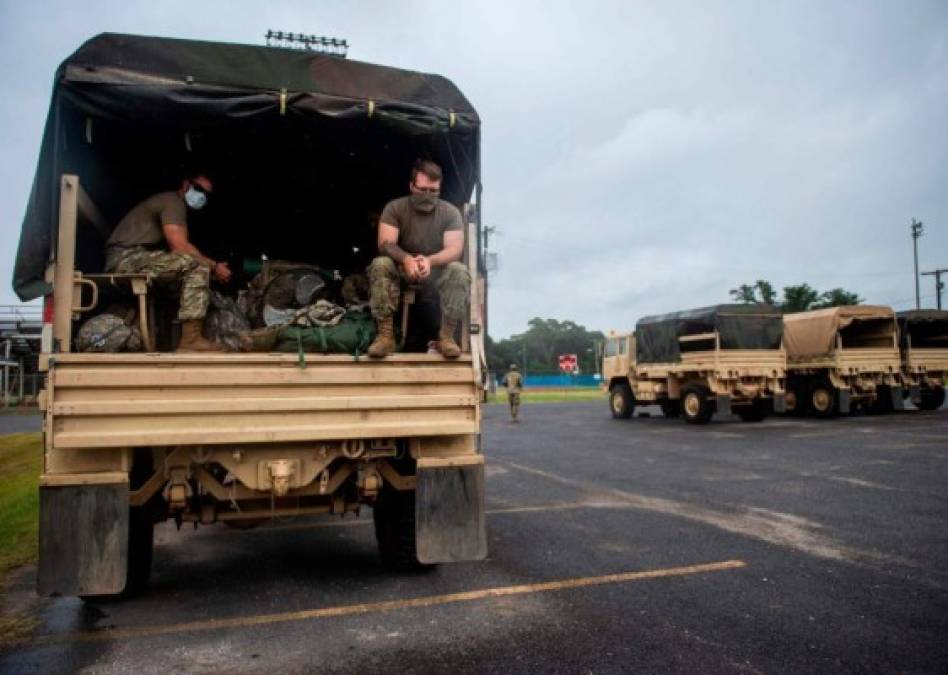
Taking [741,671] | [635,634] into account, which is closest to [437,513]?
[635,634]

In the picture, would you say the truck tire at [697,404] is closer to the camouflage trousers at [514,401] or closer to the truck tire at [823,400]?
the truck tire at [823,400]

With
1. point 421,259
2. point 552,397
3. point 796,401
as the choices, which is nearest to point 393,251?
point 421,259

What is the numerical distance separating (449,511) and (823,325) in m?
16.7

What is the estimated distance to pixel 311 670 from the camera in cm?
310

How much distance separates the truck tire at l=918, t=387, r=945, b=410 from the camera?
1872cm

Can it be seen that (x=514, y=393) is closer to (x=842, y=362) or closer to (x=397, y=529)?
(x=842, y=362)

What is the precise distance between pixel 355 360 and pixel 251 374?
1.97 feet

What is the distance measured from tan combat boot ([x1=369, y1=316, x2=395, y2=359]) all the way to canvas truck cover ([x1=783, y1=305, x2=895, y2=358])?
16456 millimetres

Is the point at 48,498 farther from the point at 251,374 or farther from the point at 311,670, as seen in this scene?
the point at 311,670

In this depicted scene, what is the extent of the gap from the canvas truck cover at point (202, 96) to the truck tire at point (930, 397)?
1930 centimetres

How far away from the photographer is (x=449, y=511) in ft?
13.3

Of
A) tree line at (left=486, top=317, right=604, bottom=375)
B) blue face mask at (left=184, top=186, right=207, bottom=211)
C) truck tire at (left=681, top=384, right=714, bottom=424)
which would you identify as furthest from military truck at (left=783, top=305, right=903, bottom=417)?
tree line at (left=486, top=317, right=604, bottom=375)

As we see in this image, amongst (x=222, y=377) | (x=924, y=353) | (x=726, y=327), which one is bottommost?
(x=222, y=377)

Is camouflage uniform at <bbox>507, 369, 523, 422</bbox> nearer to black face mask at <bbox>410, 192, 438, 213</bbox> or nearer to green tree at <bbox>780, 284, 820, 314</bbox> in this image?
black face mask at <bbox>410, 192, 438, 213</bbox>
